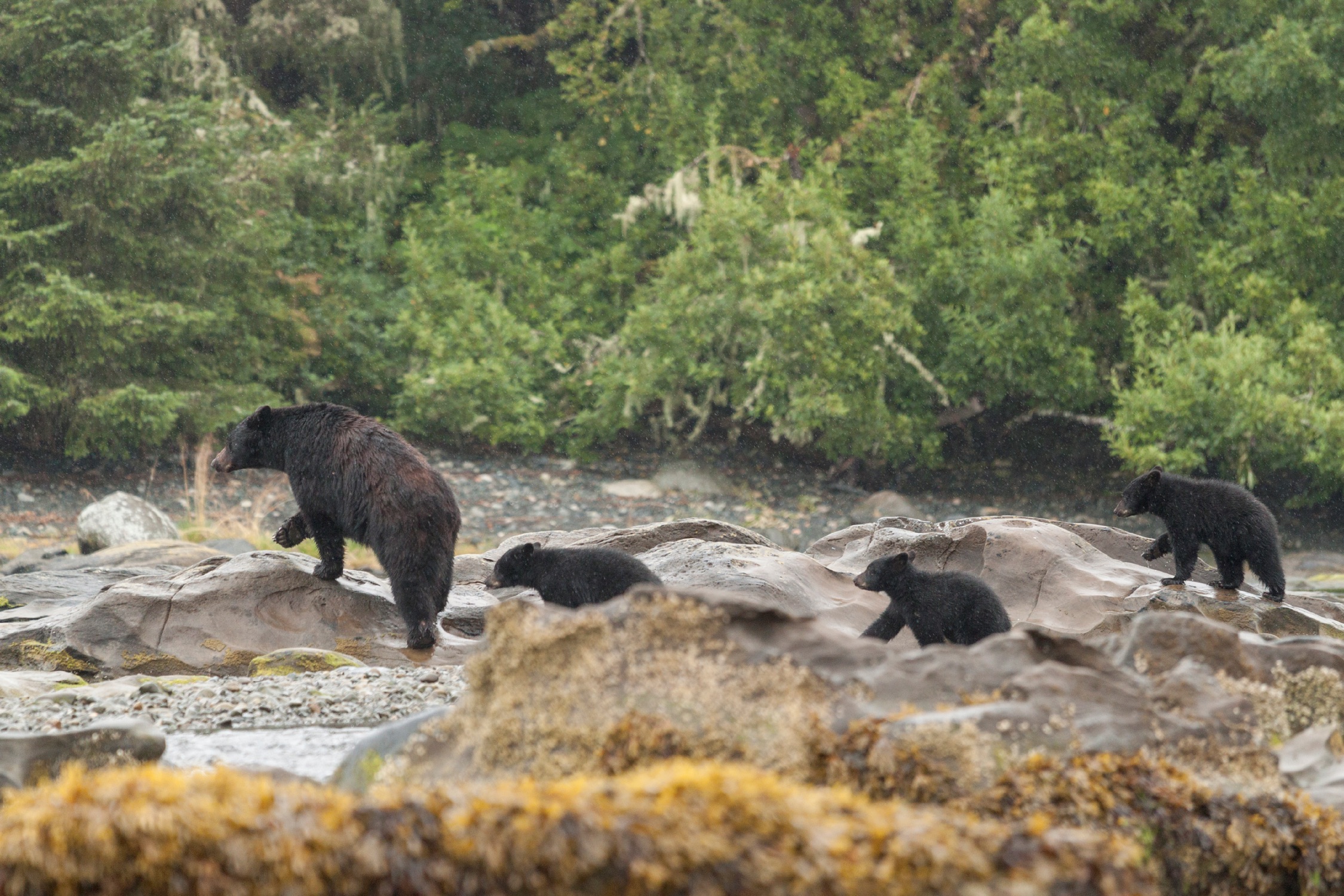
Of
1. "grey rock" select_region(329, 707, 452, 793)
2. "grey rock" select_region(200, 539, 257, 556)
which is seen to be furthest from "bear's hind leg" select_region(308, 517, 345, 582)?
"grey rock" select_region(200, 539, 257, 556)

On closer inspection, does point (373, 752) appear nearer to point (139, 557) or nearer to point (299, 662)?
point (299, 662)

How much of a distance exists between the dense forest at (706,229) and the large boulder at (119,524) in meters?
2.81

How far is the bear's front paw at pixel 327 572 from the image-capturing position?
27.7 ft

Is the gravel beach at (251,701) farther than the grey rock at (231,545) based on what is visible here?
No

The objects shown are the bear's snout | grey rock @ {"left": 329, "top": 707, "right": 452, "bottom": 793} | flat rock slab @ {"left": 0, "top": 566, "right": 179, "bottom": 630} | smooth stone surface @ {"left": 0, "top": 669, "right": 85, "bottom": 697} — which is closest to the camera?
grey rock @ {"left": 329, "top": 707, "right": 452, "bottom": 793}

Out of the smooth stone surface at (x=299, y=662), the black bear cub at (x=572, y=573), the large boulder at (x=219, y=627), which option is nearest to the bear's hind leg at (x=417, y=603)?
the large boulder at (x=219, y=627)

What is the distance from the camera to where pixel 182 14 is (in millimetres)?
22500

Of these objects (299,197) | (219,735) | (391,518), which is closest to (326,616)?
(391,518)

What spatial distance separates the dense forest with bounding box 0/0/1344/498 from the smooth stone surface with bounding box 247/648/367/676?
11.1 metres

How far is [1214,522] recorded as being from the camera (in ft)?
27.2

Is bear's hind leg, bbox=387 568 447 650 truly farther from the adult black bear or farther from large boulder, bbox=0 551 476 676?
large boulder, bbox=0 551 476 676

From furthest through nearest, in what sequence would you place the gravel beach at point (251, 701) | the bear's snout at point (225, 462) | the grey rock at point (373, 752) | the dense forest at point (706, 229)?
the dense forest at point (706, 229) < the bear's snout at point (225, 462) < the gravel beach at point (251, 701) < the grey rock at point (373, 752)

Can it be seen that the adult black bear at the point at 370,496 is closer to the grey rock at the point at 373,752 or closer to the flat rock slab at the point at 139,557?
the grey rock at the point at 373,752

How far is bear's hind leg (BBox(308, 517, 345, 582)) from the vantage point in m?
8.30
